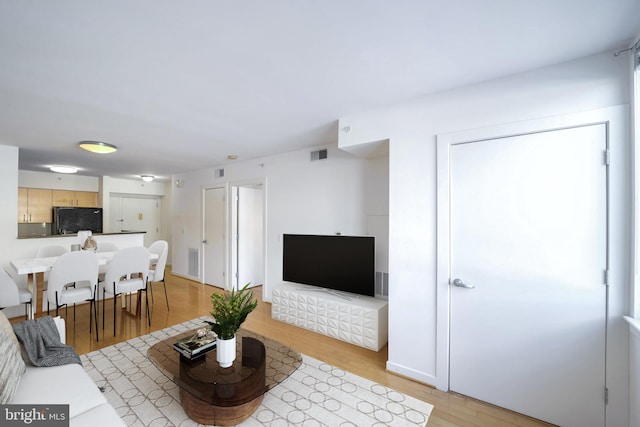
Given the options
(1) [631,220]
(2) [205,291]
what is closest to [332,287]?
(1) [631,220]

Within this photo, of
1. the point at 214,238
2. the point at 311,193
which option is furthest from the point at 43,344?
the point at 214,238

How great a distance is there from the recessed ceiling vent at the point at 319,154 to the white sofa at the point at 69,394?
3.23 m

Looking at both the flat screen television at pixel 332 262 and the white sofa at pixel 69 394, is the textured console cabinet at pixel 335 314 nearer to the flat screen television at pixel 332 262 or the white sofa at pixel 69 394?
the flat screen television at pixel 332 262

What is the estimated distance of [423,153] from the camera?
2377 mm

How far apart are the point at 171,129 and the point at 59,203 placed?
17.4 ft

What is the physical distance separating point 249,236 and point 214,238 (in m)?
0.77

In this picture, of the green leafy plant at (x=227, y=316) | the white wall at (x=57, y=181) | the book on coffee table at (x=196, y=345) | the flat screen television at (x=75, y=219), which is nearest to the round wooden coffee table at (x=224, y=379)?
the book on coffee table at (x=196, y=345)

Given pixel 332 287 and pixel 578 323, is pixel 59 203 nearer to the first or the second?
pixel 332 287

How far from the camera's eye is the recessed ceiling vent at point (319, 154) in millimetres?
3846

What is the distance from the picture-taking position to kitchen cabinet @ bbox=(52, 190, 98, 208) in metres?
6.24

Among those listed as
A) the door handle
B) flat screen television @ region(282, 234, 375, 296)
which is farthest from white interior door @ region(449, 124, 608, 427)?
flat screen television @ region(282, 234, 375, 296)

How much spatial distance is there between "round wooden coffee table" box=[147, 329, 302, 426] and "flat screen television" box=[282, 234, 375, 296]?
1.27 metres

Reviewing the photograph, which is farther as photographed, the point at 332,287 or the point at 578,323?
the point at 332,287

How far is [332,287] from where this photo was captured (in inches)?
135
